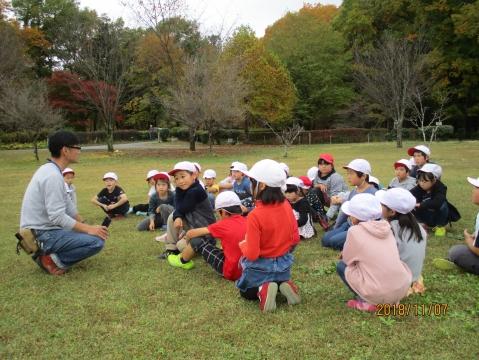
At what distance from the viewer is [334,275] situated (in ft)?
15.6

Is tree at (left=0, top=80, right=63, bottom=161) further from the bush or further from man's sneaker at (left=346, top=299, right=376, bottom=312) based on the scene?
man's sneaker at (left=346, top=299, right=376, bottom=312)

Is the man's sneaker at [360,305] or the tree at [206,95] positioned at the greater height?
the tree at [206,95]

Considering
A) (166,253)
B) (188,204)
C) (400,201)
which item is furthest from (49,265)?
(400,201)

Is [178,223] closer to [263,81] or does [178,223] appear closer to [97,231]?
[97,231]

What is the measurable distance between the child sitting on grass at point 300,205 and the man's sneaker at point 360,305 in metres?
2.20

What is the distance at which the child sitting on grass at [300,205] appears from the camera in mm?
6008

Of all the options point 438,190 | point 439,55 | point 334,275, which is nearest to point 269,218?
point 334,275

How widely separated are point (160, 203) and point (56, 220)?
115 inches

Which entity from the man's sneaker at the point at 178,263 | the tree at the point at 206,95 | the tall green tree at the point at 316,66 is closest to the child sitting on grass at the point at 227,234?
the man's sneaker at the point at 178,263

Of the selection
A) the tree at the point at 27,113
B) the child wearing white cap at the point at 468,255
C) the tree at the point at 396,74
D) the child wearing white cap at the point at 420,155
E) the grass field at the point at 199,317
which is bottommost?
the grass field at the point at 199,317

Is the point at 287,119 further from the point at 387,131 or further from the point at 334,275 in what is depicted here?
the point at 334,275

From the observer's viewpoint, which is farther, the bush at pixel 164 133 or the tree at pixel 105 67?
the bush at pixel 164 133

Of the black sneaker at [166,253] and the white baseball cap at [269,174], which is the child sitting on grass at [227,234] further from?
the white baseball cap at [269,174]

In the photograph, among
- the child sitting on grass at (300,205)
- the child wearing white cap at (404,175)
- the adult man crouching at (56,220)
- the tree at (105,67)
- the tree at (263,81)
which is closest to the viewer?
the adult man crouching at (56,220)
